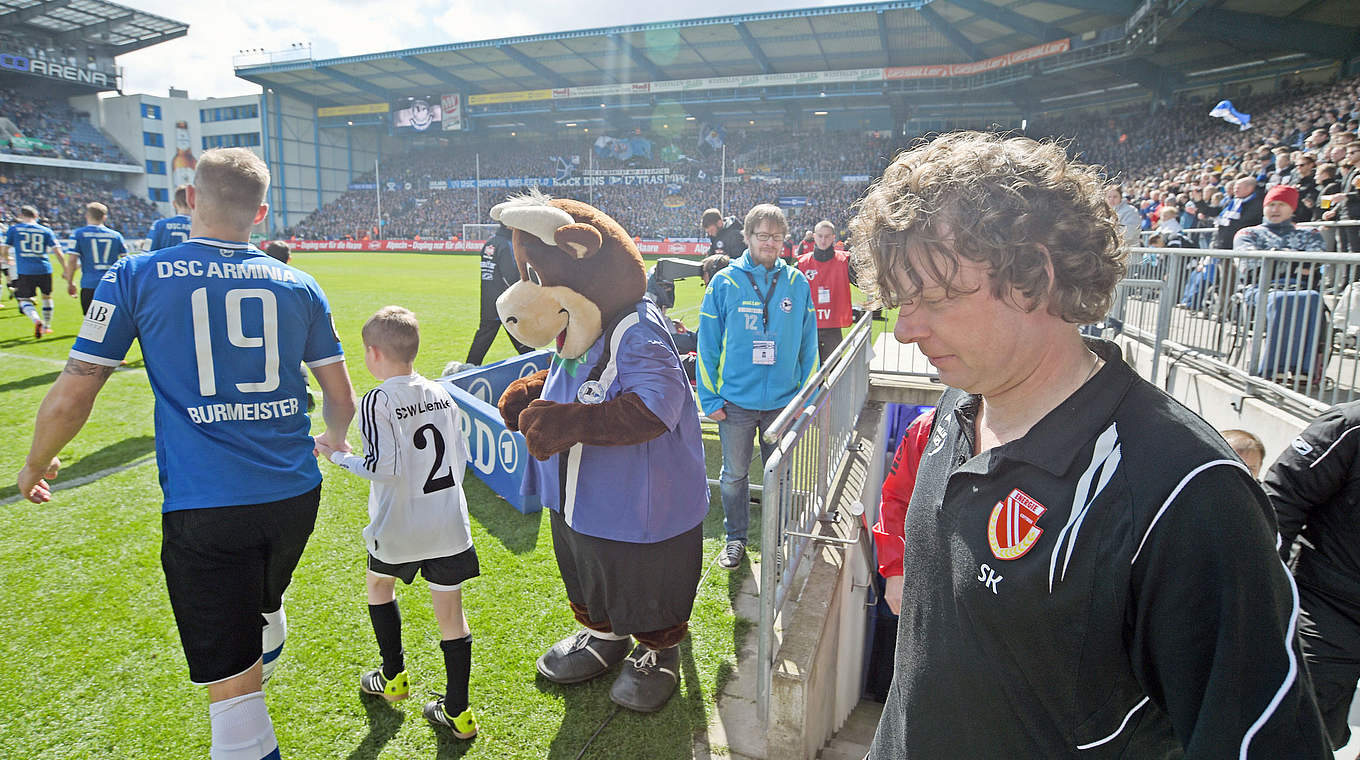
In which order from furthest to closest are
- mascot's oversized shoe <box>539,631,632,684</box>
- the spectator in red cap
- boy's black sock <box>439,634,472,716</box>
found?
the spectator in red cap < mascot's oversized shoe <box>539,631,632,684</box> < boy's black sock <box>439,634,472,716</box>

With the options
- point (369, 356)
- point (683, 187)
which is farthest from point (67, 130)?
point (369, 356)

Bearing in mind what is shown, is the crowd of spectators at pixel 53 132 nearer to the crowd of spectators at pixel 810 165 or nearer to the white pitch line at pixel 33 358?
the crowd of spectators at pixel 810 165

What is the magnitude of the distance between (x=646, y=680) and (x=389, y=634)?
3.42 feet

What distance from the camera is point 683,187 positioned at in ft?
152

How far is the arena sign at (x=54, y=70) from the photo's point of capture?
148 ft

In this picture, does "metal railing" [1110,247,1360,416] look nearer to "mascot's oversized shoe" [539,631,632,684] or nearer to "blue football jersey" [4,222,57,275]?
"mascot's oversized shoe" [539,631,632,684]

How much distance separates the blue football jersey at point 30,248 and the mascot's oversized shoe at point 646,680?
1165 centimetres

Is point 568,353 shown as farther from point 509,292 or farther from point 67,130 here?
point 67,130

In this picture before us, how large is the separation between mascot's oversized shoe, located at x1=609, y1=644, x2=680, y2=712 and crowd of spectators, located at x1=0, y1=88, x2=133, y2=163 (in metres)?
59.8

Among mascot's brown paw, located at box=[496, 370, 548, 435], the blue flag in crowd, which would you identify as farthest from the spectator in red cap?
the blue flag in crowd

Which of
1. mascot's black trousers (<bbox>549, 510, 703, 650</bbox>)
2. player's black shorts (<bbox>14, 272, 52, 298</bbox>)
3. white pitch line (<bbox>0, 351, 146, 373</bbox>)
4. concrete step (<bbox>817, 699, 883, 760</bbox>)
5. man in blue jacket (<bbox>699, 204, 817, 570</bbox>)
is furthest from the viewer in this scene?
player's black shorts (<bbox>14, 272, 52, 298</bbox>)

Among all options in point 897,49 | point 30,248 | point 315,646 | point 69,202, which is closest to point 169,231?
point 315,646

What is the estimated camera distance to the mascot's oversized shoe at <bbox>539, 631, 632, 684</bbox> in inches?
120

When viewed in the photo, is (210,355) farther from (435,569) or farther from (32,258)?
(32,258)
